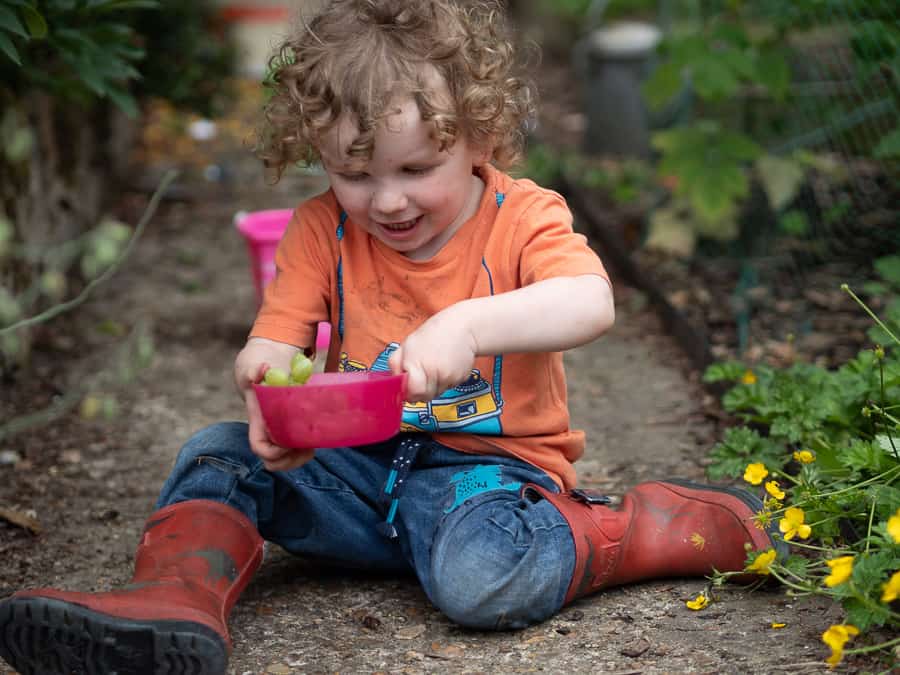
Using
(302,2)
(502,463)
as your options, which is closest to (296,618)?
(502,463)

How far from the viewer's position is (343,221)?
2010mm

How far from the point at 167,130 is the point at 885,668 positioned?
5.40 m

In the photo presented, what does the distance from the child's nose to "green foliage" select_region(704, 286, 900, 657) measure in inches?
26.7

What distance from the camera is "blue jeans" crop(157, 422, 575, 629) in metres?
1.76

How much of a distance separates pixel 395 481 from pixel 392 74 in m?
0.66

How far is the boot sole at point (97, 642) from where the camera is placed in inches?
59.3

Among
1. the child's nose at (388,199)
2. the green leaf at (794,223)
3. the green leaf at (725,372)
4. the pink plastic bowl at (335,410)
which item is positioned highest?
the child's nose at (388,199)

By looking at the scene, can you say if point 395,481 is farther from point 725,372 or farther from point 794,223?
point 794,223

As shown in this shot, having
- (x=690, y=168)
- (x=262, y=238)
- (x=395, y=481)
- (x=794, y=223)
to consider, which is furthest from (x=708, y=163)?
(x=395, y=481)

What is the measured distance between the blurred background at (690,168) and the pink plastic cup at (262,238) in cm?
43

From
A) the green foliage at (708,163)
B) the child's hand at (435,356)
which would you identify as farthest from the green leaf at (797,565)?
the green foliage at (708,163)

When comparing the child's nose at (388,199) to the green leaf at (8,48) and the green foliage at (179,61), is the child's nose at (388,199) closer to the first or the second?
the green leaf at (8,48)

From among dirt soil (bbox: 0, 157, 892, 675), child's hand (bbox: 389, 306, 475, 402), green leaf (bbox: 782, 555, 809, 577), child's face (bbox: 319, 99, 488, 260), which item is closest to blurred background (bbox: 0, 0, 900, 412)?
dirt soil (bbox: 0, 157, 892, 675)

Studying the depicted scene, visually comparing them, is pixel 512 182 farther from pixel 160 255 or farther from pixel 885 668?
pixel 160 255
